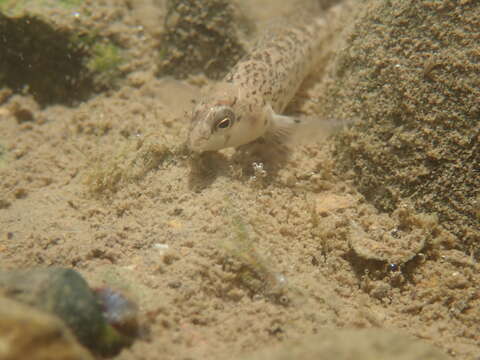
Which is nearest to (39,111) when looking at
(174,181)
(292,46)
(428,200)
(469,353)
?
(174,181)

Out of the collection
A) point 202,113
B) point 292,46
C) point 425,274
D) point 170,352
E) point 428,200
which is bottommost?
point 170,352

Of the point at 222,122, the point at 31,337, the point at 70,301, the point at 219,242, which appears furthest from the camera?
the point at 222,122

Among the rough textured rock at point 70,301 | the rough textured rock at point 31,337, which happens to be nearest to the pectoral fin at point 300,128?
the rough textured rock at point 70,301

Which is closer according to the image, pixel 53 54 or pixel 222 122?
pixel 222 122

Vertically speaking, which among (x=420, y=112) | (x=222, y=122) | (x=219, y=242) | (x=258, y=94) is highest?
(x=258, y=94)

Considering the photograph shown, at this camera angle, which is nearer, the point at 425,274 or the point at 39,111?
the point at 425,274

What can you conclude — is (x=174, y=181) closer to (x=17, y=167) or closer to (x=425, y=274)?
(x=17, y=167)

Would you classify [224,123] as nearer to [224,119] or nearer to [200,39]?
[224,119]

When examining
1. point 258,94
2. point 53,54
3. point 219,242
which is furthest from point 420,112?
point 53,54
